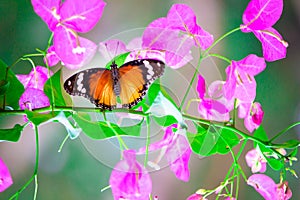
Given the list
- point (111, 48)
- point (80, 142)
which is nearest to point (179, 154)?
point (111, 48)

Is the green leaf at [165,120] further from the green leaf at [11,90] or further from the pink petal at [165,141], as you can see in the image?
the green leaf at [11,90]

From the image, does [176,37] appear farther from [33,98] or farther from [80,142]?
[80,142]

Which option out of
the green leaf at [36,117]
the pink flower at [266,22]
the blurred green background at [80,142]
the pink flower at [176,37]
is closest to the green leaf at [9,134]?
the green leaf at [36,117]

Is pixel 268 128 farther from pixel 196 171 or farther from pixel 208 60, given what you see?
pixel 208 60

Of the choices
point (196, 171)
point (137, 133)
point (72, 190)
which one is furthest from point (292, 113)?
point (137, 133)

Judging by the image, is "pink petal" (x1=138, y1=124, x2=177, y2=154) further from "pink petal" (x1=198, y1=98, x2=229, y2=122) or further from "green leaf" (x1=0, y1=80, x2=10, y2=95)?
"green leaf" (x1=0, y1=80, x2=10, y2=95)

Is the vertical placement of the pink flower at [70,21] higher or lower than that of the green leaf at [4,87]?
higher

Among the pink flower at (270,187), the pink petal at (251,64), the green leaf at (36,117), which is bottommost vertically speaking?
the pink flower at (270,187)
